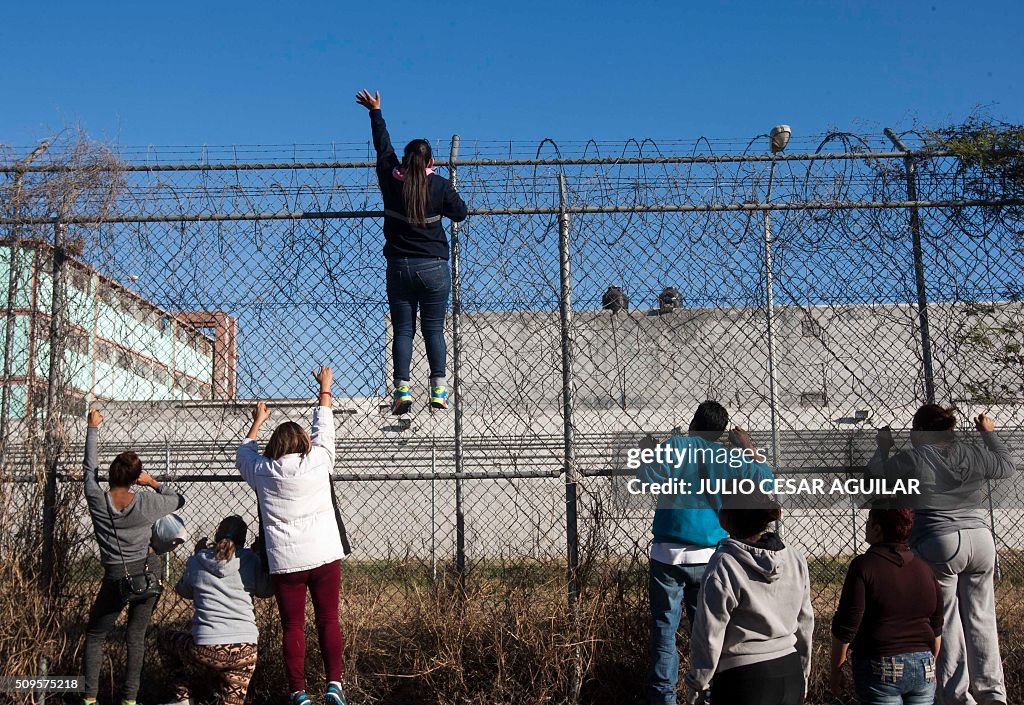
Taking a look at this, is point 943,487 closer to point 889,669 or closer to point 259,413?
point 889,669

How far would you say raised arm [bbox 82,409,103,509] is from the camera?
15.8 ft

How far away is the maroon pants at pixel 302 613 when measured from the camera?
4.34 meters

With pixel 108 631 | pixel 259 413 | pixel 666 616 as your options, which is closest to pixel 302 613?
pixel 259 413

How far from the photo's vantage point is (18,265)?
539 centimetres

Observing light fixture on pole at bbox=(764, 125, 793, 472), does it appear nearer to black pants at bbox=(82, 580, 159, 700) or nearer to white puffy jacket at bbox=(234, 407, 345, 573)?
white puffy jacket at bbox=(234, 407, 345, 573)

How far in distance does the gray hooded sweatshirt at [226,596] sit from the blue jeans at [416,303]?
1.38 m

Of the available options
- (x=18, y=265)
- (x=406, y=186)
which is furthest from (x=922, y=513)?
(x=18, y=265)

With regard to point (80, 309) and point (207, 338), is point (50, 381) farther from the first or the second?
point (207, 338)

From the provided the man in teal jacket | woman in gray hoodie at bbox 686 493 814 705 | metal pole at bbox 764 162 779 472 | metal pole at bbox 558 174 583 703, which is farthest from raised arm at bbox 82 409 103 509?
metal pole at bbox 764 162 779 472

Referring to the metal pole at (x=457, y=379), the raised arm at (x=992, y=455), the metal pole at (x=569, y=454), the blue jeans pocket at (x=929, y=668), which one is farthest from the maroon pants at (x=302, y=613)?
the raised arm at (x=992, y=455)

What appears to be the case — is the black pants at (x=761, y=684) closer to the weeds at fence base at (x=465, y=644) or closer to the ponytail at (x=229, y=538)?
the weeds at fence base at (x=465, y=644)

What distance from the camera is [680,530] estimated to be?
438cm

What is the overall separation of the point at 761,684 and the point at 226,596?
9.36ft

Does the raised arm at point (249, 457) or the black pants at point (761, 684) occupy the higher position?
the raised arm at point (249, 457)
